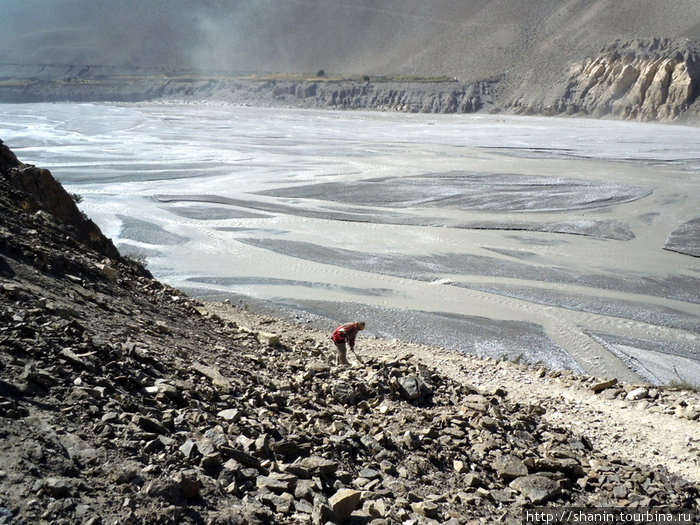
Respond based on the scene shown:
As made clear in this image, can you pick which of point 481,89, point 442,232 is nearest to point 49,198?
point 442,232

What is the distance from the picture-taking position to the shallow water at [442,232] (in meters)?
12.4

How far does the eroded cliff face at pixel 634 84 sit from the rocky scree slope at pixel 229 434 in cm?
5367

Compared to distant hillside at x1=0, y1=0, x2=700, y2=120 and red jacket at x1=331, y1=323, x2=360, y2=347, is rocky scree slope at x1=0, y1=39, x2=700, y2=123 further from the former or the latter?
red jacket at x1=331, y1=323, x2=360, y2=347

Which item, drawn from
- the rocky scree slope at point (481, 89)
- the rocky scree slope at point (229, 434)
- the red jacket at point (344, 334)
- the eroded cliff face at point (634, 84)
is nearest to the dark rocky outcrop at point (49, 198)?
the rocky scree slope at point (229, 434)

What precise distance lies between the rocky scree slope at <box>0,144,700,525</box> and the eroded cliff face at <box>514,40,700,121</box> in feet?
176

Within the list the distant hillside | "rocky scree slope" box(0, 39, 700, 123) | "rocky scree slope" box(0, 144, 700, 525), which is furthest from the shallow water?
the distant hillside

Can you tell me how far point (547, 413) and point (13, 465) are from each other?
5.53 m

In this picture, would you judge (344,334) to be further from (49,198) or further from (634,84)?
(634,84)

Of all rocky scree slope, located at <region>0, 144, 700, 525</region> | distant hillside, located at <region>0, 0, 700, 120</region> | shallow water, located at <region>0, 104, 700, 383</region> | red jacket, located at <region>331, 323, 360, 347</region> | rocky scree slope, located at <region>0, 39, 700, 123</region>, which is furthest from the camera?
distant hillside, located at <region>0, 0, 700, 120</region>

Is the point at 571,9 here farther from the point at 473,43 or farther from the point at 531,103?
the point at 531,103

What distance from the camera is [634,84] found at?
58.0m

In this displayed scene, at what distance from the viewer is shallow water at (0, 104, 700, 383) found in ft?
40.6

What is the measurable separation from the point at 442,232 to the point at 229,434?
14.7 m

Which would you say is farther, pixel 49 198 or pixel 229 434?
pixel 49 198
